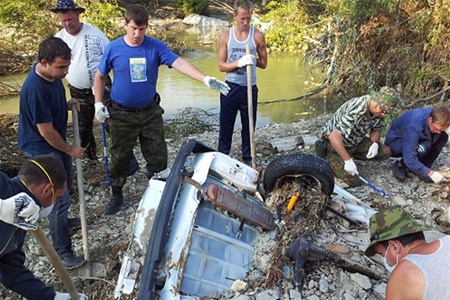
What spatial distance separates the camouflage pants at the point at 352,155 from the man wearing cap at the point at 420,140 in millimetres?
186

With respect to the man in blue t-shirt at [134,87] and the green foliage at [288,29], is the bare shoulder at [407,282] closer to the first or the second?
the man in blue t-shirt at [134,87]

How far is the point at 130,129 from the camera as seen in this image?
3.54 metres

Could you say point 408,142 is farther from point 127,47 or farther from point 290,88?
point 290,88

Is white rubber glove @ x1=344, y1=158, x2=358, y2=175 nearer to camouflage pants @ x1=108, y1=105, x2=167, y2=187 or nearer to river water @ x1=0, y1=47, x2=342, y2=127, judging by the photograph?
camouflage pants @ x1=108, y1=105, x2=167, y2=187

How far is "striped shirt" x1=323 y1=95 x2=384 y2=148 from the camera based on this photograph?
3.88 m

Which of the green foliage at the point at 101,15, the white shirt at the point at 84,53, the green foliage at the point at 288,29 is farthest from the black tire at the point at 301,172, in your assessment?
the green foliage at the point at 101,15

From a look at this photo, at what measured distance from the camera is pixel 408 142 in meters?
4.14

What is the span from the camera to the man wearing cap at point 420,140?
156 inches

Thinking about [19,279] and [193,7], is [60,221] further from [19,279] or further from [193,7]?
[193,7]

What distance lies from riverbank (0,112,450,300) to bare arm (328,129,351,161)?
428 mm

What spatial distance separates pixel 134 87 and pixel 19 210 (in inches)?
65.6

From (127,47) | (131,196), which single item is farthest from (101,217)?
(127,47)

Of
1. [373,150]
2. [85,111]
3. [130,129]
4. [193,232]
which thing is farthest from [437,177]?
[85,111]

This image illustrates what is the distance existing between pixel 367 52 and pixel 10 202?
25.9ft
